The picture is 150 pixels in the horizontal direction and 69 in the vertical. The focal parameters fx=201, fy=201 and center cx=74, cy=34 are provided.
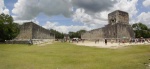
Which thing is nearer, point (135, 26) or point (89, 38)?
point (89, 38)

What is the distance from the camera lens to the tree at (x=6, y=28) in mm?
57438

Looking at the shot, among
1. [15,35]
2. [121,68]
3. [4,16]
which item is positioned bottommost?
[121,68]

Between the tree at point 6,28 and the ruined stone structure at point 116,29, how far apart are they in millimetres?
25970

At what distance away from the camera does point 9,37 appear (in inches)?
2363

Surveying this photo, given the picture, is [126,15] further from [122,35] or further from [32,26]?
[32,26]

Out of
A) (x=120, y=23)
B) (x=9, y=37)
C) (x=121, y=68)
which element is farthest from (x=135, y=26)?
(x=121, y=68)

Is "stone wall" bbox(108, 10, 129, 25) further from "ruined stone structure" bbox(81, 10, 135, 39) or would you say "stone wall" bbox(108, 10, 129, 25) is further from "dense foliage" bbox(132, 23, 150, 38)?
"dense foliage" bbox(132, 23, 150, 38)

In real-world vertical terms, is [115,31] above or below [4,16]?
below

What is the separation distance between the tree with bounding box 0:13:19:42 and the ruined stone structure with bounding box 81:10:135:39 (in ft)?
85.2

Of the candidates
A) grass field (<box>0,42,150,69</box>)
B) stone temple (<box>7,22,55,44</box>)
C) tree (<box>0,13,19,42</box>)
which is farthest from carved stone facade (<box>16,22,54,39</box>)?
grass field (<box>0,42,150,69</box>)

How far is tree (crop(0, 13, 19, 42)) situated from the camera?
57.4 meters

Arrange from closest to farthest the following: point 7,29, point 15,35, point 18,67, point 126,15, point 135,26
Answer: point 18,67
point 7,29
point 15,35
point 126,15
point 135,26

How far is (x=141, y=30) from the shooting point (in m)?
100

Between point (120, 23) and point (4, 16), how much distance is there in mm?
34569
